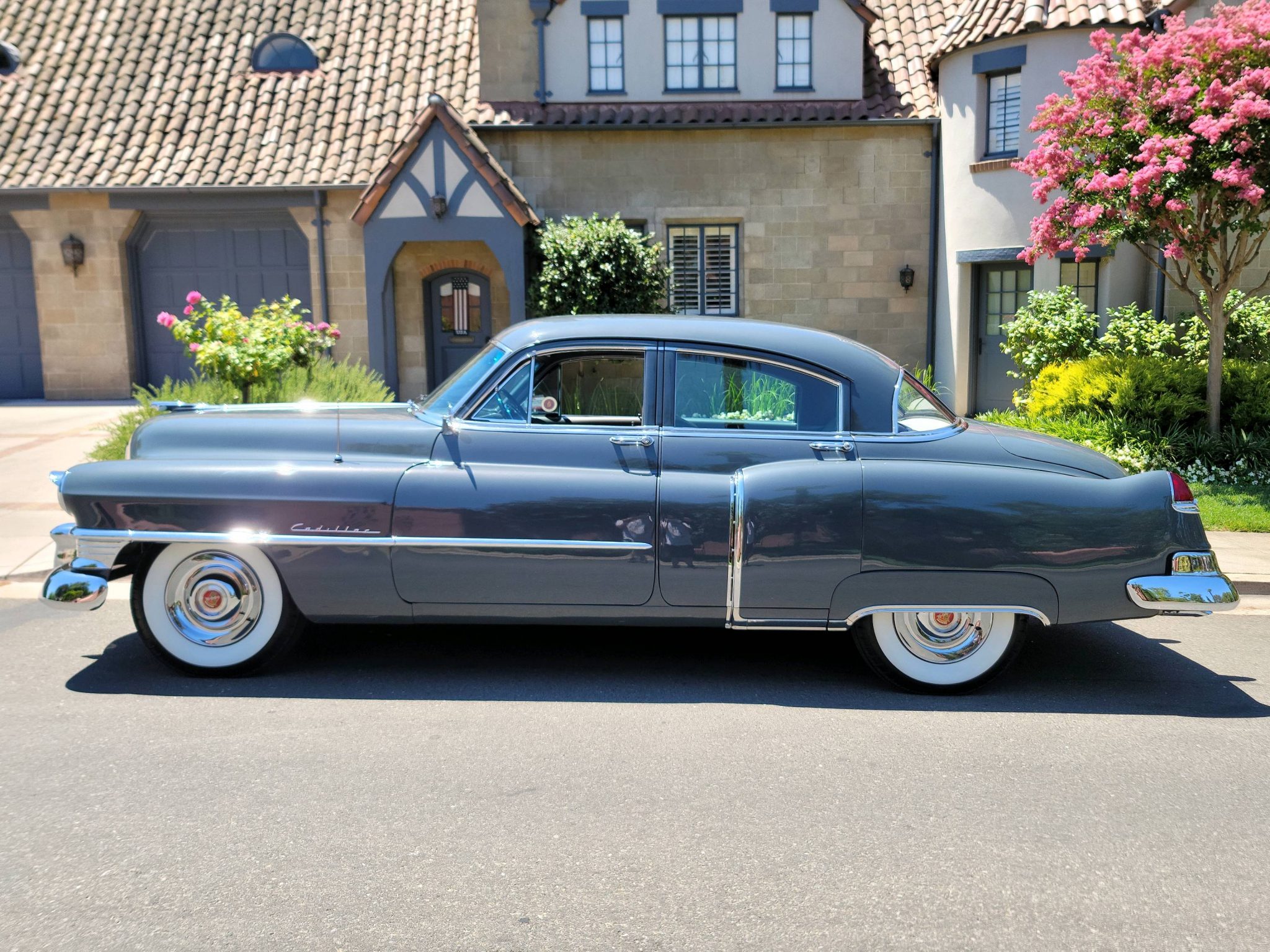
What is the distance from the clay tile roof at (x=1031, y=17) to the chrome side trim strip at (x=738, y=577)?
1197 cm

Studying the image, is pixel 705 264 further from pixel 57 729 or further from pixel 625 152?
pixel 57 729

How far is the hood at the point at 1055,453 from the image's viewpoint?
16.5 ft

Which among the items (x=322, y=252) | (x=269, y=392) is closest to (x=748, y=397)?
(x=269, y=392)

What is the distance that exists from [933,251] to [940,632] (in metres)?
12.5

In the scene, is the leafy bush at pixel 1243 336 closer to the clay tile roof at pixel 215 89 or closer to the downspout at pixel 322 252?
the clay tile roof at pixel 215 89

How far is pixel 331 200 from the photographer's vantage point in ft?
54.1

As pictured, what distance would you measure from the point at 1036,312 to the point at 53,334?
1435cm

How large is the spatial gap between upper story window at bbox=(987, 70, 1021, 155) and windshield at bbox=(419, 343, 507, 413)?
1198cm

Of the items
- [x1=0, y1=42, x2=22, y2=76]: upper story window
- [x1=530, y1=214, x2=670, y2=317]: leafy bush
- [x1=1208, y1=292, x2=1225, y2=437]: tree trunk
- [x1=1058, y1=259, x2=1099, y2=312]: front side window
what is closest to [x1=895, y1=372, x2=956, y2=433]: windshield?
[x1=1208, y1=292, x2=1225, y2=437]: tree trunk

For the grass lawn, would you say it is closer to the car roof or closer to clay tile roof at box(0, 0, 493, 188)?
the car roof

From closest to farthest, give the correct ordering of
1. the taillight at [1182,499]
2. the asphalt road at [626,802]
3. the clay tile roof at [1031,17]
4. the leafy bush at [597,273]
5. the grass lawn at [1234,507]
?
the asphalt road at [626,802] → the taillight at [1182,499] → the grass lawn at [1234,507] → the clay tile roof at [1031,17] → the leafy bush at [597,273]

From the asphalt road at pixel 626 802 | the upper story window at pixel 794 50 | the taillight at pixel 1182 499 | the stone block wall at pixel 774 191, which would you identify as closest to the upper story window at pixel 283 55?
the stone block wall at pixel 774 191

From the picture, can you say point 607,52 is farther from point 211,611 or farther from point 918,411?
point 211,611

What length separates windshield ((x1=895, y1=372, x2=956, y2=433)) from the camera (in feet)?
16.7
